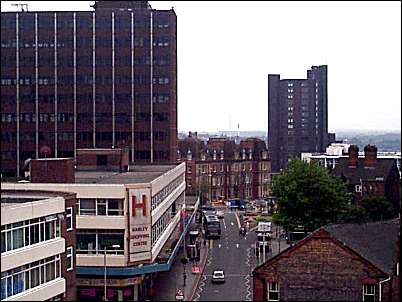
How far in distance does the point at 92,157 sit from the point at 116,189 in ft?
21.2

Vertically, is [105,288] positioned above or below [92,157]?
below

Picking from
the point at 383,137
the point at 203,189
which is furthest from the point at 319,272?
the point at 203,189

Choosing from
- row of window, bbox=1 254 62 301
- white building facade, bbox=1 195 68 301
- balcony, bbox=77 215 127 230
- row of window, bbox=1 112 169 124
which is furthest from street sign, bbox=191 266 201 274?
row of window, bbox=1 112 169 124

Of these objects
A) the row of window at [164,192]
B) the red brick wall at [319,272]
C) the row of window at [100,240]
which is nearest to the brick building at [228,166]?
the row of window at [164,192]

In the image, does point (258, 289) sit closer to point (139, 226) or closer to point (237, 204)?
point (139, 226)

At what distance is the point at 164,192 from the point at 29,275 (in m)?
6.01

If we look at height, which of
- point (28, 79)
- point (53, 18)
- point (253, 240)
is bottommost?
point (253, 240)

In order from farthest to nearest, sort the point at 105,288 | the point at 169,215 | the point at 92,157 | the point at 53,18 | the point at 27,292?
the point at 53,18 < the point at 92,157 < the point at 169,215 < the point at 105,288 < the point at 27,292

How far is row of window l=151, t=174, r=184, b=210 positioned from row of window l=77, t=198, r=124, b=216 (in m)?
0.85

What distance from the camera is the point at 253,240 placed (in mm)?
18172

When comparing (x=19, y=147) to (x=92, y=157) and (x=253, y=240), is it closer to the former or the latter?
(x=92, y=157)

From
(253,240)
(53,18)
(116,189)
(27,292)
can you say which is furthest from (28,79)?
(27,292)

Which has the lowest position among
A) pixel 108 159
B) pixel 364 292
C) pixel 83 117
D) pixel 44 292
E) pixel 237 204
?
pixel 237 204

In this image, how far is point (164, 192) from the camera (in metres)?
14.1
